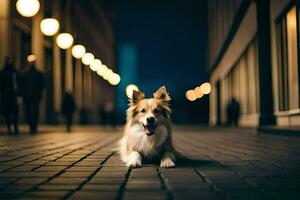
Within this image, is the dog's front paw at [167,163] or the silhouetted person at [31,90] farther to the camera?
the silhouetted person at [31,90]

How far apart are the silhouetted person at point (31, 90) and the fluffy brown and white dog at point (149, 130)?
33.9 feet

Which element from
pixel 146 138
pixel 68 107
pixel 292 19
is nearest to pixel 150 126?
pixel 146 138

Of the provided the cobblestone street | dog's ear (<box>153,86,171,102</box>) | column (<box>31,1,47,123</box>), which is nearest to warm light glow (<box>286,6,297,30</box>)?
the cobblestone street

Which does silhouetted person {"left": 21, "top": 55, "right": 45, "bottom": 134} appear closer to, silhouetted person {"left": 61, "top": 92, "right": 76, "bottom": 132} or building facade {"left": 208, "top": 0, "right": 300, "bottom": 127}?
silhouetted person {"left": 61, "top": 92, "right": 76, "bottom": 132}

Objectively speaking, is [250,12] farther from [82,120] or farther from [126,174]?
[82,120]

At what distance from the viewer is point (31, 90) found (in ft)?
54.4

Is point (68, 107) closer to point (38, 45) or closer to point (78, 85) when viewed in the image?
point (38, 45)

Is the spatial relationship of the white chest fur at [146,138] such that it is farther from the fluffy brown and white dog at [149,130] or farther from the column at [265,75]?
the column at [265,75]

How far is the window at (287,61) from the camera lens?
714 inches

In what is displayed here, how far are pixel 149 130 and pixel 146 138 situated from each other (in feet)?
0.56

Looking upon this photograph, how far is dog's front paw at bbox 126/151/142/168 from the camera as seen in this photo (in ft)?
21.0

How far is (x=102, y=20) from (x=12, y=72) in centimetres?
5644

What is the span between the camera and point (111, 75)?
43625 millimetres

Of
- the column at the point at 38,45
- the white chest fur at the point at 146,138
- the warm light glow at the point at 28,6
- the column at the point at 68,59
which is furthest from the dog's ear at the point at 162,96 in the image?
the column at the point at 68,59
